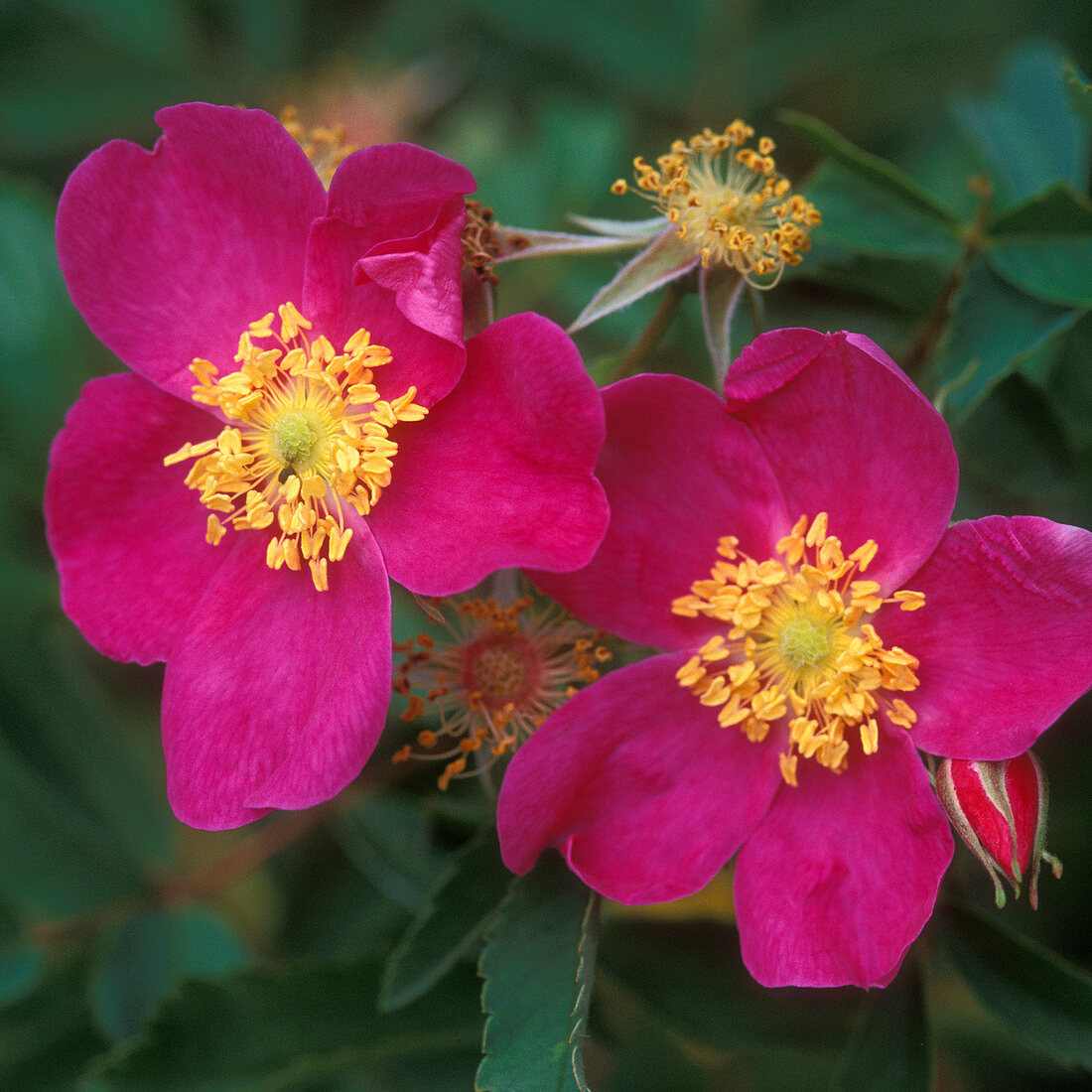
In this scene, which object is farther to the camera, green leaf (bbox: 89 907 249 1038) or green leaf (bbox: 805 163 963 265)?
green leaf (bbox: 89 907 249 1038)

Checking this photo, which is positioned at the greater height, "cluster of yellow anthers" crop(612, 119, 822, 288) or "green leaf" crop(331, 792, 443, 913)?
"cluster of yellow anthers" crop(612, 119, 822, 288)

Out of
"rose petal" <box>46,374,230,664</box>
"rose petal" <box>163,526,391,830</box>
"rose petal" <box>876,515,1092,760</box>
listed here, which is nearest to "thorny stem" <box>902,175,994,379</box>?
"rose petal" <box>876,515,1092,760</box>

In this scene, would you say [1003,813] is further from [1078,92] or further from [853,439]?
[1078,92]

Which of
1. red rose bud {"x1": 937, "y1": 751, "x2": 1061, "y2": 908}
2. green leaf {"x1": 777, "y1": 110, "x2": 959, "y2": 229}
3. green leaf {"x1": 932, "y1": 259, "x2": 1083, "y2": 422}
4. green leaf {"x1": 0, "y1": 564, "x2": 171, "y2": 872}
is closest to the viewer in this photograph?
red rose bud {"x1": 937, "y1": 751, "x2": 1061, "y2": 908}

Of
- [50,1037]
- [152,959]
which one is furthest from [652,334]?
[50,1037]

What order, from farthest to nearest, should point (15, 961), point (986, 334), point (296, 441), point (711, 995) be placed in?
1. point (15, 961)
2. point (711, 995)
3. point (986, 334)
4. point (296, 441)

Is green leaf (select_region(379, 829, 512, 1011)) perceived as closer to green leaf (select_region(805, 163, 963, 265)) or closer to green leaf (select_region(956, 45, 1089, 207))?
green leaf (select_region(805, 163, 963, 265))

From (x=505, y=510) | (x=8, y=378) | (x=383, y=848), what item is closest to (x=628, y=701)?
(x=505, y=510)
